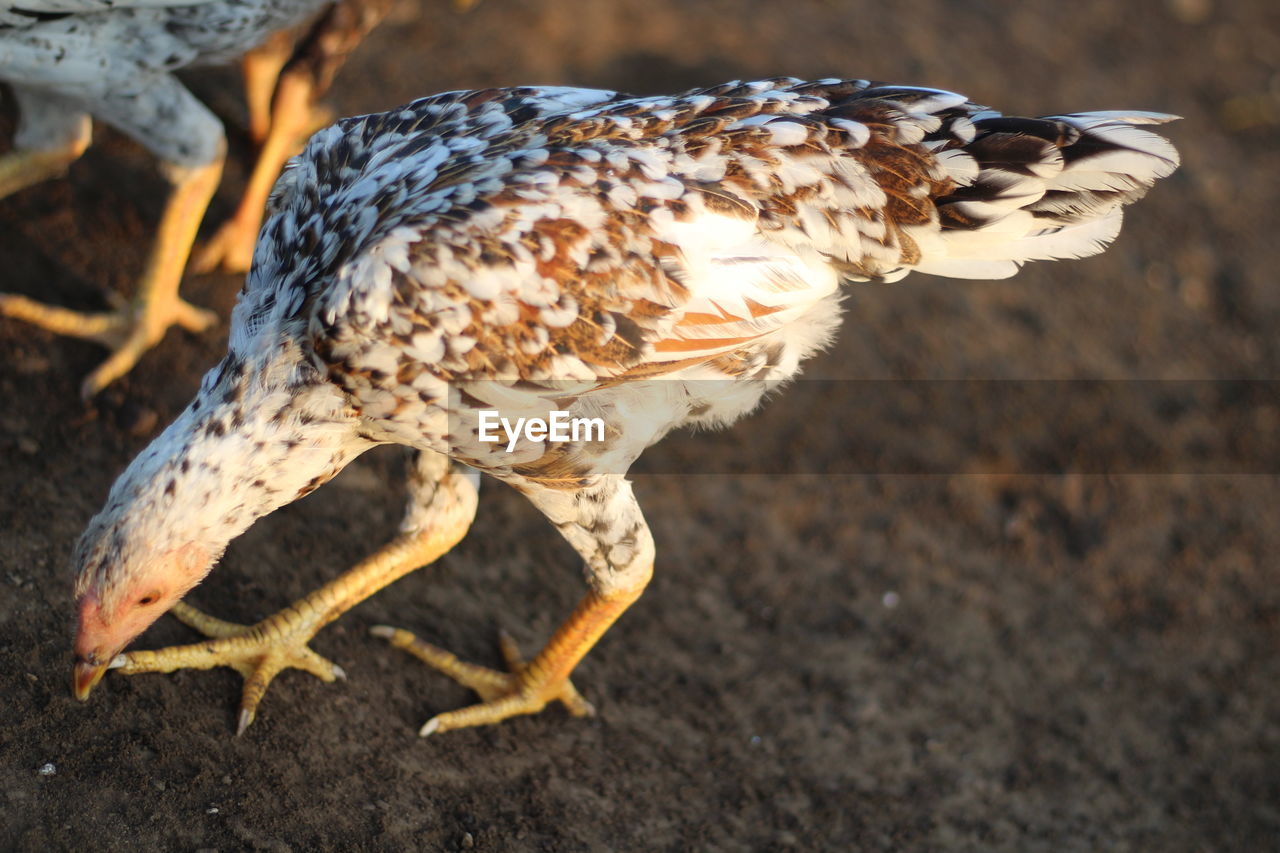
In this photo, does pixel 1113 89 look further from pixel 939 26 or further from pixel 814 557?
pixel 814 557

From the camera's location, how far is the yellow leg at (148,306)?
3.30 meters

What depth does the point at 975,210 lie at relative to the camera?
7.95 ft

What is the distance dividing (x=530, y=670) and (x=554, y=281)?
124 cm

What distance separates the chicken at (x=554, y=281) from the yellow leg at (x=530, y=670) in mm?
68

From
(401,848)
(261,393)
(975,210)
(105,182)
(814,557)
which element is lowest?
(814,557)

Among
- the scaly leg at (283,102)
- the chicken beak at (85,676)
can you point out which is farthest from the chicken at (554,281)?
the scaly leg at (283,102)

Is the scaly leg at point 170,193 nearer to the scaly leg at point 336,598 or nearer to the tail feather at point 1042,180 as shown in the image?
the scaly leg at point 336,598

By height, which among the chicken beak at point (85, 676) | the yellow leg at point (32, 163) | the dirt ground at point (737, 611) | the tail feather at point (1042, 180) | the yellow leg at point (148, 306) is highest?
the tail feather at point (1042, 180)

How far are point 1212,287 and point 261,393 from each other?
4.74 meters

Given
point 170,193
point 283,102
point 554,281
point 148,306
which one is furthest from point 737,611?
point 283,102

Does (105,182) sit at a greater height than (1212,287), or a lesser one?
greater

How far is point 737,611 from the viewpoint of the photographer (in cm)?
365

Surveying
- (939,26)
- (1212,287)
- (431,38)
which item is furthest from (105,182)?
(1212,287)

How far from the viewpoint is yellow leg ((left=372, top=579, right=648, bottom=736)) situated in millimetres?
2793
